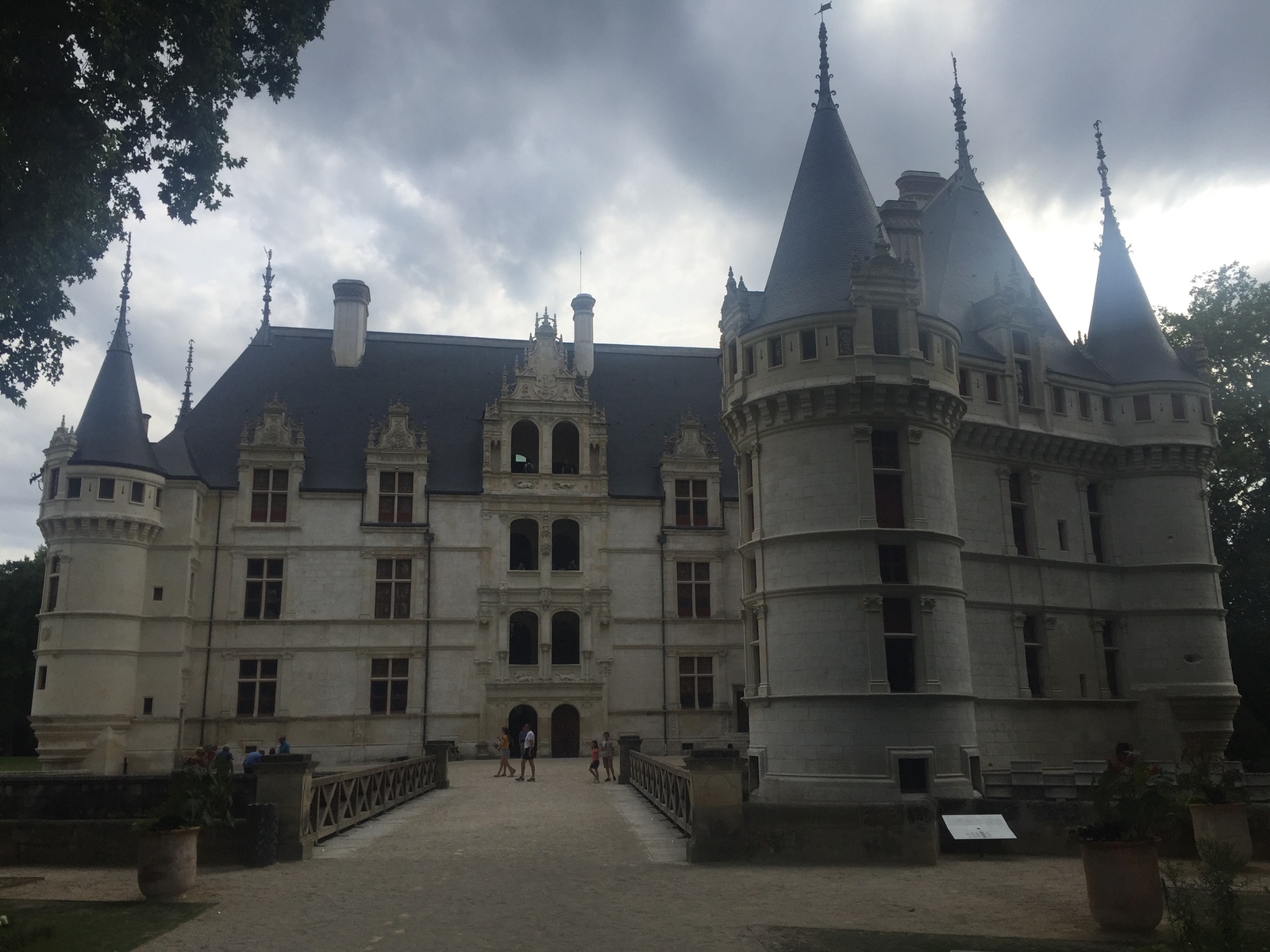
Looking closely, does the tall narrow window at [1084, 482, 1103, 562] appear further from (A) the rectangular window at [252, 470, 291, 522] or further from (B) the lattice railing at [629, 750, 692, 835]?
(A) the rectangular window at [252, 470, 291, 522]

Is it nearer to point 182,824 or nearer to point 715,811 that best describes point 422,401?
point 715,811

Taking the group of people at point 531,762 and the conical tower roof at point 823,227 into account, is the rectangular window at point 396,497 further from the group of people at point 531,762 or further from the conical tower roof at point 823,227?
the conical tower roof at point 823,227

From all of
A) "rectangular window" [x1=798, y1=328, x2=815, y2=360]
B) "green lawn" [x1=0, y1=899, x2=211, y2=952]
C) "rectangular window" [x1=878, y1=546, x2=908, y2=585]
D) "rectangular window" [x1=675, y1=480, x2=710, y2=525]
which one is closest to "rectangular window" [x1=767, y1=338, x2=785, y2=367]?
"rectangular window" [x1=798, y1=328, x2=815, y2=360]

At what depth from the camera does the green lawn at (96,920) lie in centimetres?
980

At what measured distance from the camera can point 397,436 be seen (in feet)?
129

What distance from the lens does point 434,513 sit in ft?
127

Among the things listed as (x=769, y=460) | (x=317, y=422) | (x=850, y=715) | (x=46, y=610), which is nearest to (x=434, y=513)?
(x=317, y=422)

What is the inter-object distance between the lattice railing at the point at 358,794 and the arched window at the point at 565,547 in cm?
1401

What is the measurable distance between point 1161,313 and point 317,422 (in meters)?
34.8

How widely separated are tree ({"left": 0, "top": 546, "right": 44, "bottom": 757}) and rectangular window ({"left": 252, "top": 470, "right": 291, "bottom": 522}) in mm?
27536

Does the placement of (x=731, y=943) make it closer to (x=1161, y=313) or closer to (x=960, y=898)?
(x=960, y=898)

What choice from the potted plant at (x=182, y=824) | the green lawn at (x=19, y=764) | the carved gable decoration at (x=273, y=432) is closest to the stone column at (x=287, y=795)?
the potted plant at (x=182, y=824)

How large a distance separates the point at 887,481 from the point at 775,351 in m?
3.86

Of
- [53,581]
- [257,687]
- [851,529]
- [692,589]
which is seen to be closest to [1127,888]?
[851,529]
